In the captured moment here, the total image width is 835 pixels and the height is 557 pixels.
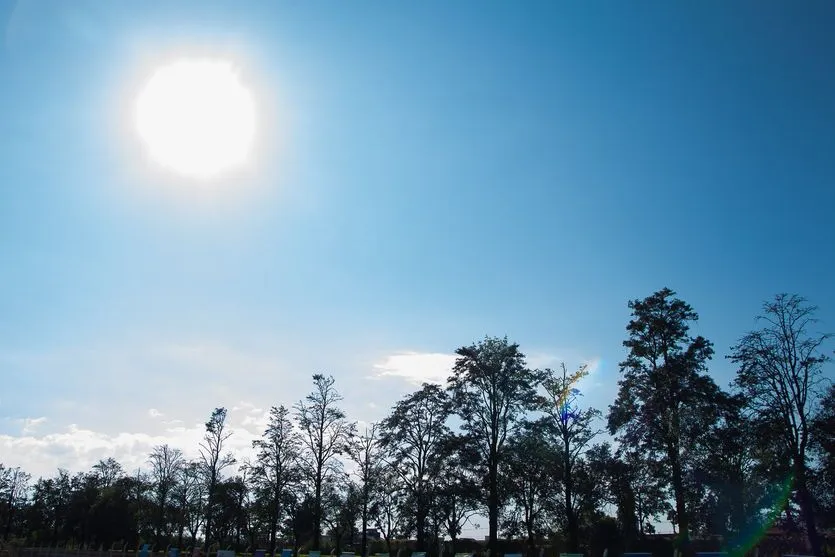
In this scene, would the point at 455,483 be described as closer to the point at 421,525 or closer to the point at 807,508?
the point at 421,525

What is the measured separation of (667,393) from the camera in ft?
108

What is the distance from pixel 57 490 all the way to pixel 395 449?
64976 millimetres

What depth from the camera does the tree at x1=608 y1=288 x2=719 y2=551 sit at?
31734 millimetres

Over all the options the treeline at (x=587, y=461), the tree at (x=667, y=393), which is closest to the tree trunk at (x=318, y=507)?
the treeline at (x=587, y=461)

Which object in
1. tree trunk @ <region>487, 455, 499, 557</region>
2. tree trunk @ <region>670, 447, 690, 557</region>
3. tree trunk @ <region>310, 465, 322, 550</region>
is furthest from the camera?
tree trunk @ <region>310, 465, 322, 550</region>

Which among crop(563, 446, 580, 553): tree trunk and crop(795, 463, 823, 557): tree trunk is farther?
crop(563, 446, 580, 553): tree trunk

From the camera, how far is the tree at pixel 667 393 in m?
31.7

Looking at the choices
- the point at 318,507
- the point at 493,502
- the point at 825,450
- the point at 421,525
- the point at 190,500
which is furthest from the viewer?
the point at 190,500

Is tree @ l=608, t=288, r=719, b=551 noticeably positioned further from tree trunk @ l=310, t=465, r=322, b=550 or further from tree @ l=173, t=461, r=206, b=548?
tree @ l=173, t=461, r=206, b=548

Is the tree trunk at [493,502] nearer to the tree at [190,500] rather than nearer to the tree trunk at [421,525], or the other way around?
the tree trunk at [421,525]

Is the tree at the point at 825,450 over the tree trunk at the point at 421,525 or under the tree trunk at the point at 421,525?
over

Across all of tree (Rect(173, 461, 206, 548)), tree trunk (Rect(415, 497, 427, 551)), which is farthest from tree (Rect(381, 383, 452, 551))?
tree (Rect(173, 461, 206, 548))

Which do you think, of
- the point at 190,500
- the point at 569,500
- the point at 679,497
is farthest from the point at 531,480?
the point at 190,500

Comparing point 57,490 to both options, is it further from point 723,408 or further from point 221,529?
point 723,408
